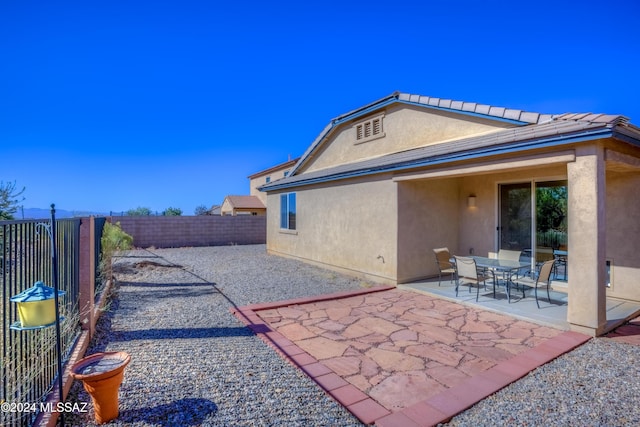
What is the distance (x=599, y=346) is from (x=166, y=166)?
47050mm

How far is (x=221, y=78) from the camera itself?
62.4 feet

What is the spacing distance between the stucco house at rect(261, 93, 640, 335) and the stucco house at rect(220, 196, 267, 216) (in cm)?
2058

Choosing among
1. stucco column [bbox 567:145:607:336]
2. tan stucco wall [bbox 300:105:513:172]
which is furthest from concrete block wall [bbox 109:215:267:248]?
stucco column [bbox 567:145:607:336]

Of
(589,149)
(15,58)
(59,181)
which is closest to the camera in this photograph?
(589,149)

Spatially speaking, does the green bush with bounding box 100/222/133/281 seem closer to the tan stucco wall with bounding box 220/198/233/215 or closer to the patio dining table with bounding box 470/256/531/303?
the patio dining table with bounding box 470/256/531/303

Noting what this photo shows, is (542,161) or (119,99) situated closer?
(542,161)

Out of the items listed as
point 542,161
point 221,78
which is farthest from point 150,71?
point 542,161

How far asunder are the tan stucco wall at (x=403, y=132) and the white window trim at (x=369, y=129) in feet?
0.42

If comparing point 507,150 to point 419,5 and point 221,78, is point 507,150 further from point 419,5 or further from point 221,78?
point 221,78

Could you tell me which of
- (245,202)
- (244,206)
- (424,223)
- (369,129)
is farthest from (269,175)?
(424,223)

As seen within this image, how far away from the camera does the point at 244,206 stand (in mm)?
34312

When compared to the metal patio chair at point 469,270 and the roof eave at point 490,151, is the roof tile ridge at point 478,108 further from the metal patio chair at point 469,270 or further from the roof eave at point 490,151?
the metal patio chair at point 469,270

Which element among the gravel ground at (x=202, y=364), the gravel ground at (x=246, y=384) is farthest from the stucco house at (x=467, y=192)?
the gravel ground at (x=202, y=364)

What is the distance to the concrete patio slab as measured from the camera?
346 cm
